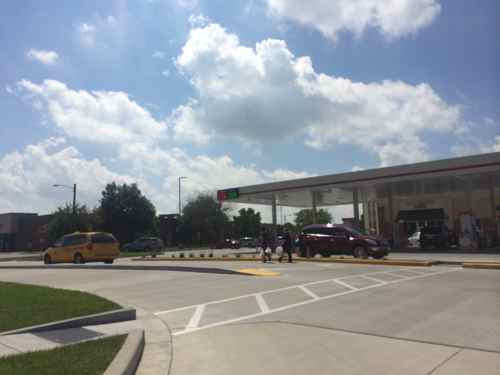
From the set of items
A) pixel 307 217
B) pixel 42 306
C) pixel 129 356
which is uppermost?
pixel 307 217

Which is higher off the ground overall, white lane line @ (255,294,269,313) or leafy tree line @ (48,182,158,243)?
leafy tree line @ (48,182,158,243)

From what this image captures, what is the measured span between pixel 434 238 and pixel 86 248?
888 inches

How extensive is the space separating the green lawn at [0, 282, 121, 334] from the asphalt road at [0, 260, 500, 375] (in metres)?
1.08

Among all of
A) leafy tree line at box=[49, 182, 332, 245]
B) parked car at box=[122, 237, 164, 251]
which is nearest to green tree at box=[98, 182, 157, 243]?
leafy tree line at box=[49, 182, 332, 245]

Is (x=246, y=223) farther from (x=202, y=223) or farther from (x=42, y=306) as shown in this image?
(x=42, y=306)

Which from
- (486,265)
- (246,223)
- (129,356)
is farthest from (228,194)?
(246,223)

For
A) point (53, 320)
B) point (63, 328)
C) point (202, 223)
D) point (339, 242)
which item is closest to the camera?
point (63, 328)

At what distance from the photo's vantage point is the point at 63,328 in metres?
7.58

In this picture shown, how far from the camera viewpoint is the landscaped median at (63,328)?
17.2ft

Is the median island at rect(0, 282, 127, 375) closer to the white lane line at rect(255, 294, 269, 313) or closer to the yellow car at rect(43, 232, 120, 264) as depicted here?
the white lane line at rect(255, 294, 269, 313)

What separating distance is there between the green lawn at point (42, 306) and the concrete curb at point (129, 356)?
76.4 inches

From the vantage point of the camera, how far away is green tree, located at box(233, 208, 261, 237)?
92.1m

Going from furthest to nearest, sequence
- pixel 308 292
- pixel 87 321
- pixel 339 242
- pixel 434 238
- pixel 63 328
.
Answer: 1. pixel 434 238
2. pixel 339 242
3. pixel 308 292
4. pixel 87 321
5. pixel 63 328

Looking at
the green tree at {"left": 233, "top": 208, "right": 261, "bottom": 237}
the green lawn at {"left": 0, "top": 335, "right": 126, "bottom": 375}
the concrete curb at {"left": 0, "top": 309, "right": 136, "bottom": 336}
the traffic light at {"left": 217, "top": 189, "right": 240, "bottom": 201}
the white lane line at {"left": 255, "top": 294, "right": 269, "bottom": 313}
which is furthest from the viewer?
the green tree at {"left": 233, "top": 208, "right": 261, "bottom": 237}
